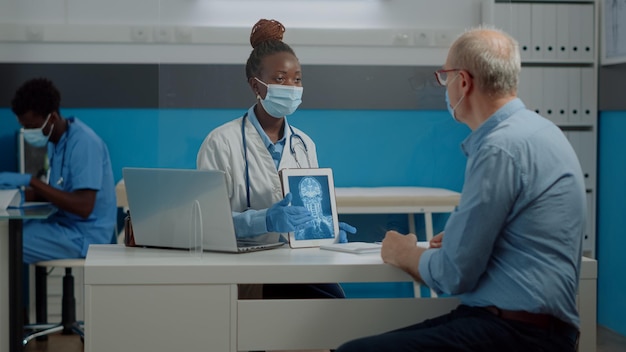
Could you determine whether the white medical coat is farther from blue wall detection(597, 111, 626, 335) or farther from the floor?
blue wall detection(597, 111, 626, 335)

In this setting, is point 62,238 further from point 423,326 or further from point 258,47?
point 423,326

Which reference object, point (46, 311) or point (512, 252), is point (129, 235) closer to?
point (512, 252)

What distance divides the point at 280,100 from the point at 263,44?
0.60 feet

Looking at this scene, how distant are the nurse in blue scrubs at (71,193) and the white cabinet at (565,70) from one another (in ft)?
6.47

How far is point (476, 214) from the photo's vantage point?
1.91m

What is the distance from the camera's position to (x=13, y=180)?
4.09 metres

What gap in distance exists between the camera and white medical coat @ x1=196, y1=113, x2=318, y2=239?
245 centimetres

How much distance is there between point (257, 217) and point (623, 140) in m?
2.46

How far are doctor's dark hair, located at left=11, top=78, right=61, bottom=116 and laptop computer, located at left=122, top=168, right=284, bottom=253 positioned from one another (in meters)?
2.13

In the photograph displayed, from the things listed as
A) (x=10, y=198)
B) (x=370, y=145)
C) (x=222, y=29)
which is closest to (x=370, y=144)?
(x=370, y=145)

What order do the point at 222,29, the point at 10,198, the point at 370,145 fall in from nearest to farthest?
the point at 370,145, the point at 222,29, the point at 10,198

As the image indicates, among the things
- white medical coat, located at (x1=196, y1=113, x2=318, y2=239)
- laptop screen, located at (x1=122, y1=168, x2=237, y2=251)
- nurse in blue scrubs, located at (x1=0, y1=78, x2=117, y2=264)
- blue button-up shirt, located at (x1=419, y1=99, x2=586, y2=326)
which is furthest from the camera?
nurse in blue scrubs, located at (x1=0, y1=78, x2=117, y2=264)

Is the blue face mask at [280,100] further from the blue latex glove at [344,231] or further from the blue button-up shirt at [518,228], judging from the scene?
the blue button-up shirt at [518,228]

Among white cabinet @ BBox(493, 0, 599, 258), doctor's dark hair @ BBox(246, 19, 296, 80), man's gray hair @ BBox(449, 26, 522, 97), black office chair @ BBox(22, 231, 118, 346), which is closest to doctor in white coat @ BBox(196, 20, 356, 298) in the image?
doctor's dark hair @ BBox(246, 19, 296, 80)
